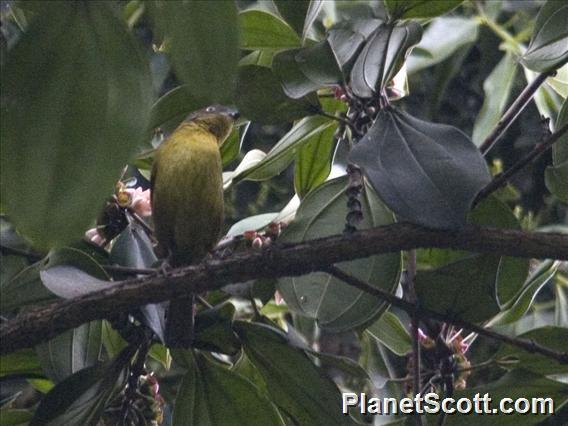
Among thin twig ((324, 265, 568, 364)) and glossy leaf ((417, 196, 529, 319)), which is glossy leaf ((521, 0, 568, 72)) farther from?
thin twig ((324, 265, 568, 364))

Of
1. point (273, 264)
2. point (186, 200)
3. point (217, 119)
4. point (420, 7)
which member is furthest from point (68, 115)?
point (217, 119)

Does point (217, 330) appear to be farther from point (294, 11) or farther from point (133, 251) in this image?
point (294, 11)

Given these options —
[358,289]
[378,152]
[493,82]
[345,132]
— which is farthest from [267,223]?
[493,82]

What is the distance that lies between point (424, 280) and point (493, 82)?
2.31ft

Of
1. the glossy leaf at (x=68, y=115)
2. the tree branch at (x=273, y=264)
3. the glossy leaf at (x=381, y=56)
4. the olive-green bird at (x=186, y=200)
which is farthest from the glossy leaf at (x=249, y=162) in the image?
the glossy leaf at (x=68, y=115)

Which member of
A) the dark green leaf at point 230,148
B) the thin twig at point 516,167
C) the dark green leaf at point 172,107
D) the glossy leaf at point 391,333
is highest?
the dark green leaf at point 230,148

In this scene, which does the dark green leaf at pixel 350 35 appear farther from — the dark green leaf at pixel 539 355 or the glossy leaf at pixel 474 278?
the dark green leaf at pixel 539 355

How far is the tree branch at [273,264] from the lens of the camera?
1304 millimetres

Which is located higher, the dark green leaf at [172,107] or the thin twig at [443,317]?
the dark green leaf at [172,107]

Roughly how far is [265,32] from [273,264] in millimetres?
403

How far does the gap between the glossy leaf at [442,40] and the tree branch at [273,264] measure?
43.3 inches

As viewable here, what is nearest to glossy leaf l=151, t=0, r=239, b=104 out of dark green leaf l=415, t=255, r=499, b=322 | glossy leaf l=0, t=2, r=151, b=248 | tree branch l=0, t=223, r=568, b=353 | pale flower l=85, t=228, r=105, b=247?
glossy leaf l=0, t=2, r=151, b=248

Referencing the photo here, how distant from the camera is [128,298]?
1306mm

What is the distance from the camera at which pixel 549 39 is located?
1.44m
